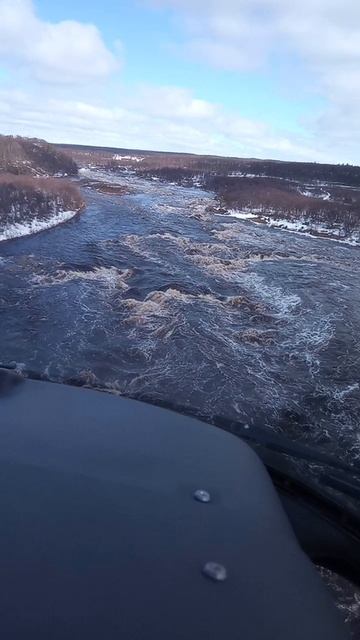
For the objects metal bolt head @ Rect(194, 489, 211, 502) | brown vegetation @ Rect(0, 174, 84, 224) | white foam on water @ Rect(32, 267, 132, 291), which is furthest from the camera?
brown vegetation @ Rect(0, 174, 84, 224)

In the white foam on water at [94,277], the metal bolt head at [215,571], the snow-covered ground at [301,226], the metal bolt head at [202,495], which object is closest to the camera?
the metal bolt head at [215,571]

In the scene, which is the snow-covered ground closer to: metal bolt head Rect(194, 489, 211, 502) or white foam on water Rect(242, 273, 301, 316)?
white foam on water Rect(242, 273, 301, 316)

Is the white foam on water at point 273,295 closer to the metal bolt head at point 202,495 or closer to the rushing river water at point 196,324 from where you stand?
the rushing river water at point 196,324

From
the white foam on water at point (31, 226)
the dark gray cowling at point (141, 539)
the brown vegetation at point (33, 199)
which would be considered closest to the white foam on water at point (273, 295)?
the dark gray cowling at point (141, 539)

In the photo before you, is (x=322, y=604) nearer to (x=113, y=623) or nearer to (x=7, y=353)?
(x=113, y=623)

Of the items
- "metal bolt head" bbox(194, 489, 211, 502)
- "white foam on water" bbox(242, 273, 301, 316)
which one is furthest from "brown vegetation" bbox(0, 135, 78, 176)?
"metal bolt head" bbox(194, 489, 211, 502)

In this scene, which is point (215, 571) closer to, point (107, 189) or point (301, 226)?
point (301, 226)
